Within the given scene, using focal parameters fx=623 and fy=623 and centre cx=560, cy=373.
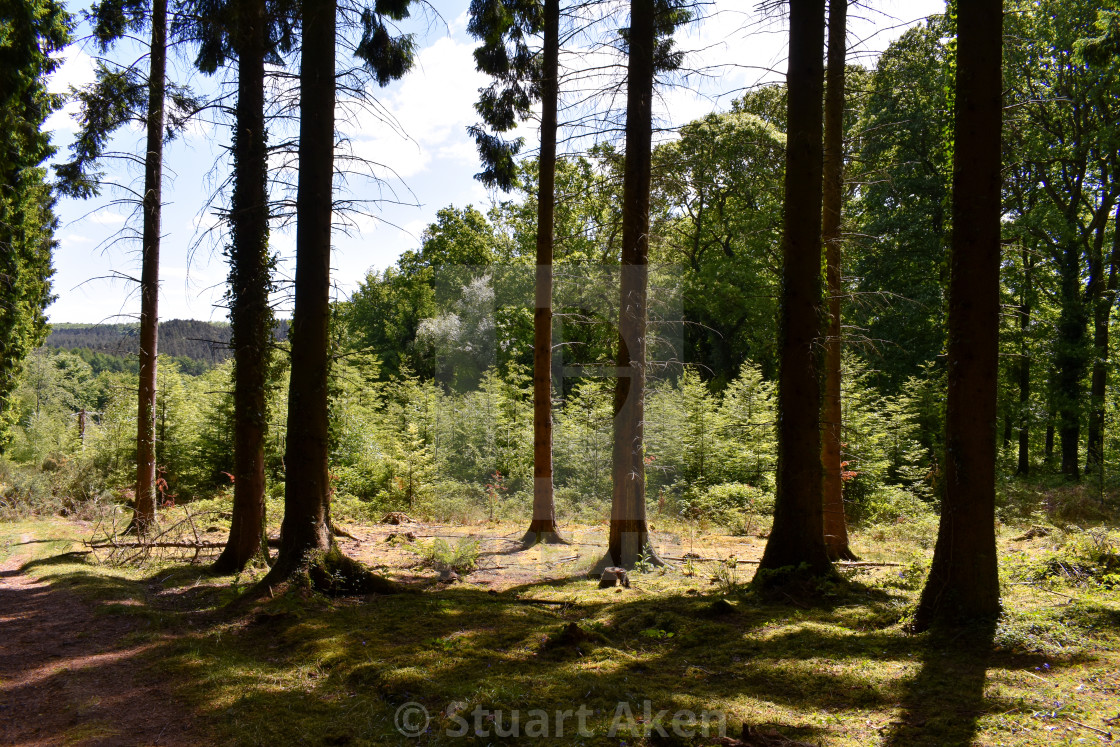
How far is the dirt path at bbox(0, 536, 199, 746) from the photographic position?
362cm

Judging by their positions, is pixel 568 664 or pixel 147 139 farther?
pixel 147 139

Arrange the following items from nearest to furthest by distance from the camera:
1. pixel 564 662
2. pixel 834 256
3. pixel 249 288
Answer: pixel 564 662 → pixel 249 288 → pixel 834 256

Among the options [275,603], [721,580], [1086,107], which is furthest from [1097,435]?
[275,603]

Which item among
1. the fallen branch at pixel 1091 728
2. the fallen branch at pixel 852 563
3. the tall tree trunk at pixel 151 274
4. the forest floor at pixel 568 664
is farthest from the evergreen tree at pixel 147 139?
the fallen branch at pixel 1091 728

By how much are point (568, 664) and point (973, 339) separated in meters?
3.98

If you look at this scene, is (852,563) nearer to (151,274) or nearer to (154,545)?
(154,545)

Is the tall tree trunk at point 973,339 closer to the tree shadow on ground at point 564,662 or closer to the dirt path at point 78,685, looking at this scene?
the tree shadow on ground at point 564,662

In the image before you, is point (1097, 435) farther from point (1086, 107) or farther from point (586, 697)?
point (586, 697)

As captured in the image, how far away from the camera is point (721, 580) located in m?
7.28

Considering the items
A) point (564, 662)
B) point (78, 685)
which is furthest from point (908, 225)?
A: point (78, 685)

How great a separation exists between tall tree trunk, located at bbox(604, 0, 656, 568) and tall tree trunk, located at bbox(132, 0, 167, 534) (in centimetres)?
791

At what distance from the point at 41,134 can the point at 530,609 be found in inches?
621

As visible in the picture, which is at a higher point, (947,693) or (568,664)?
(947,693)

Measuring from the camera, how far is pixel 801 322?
6707 mm
